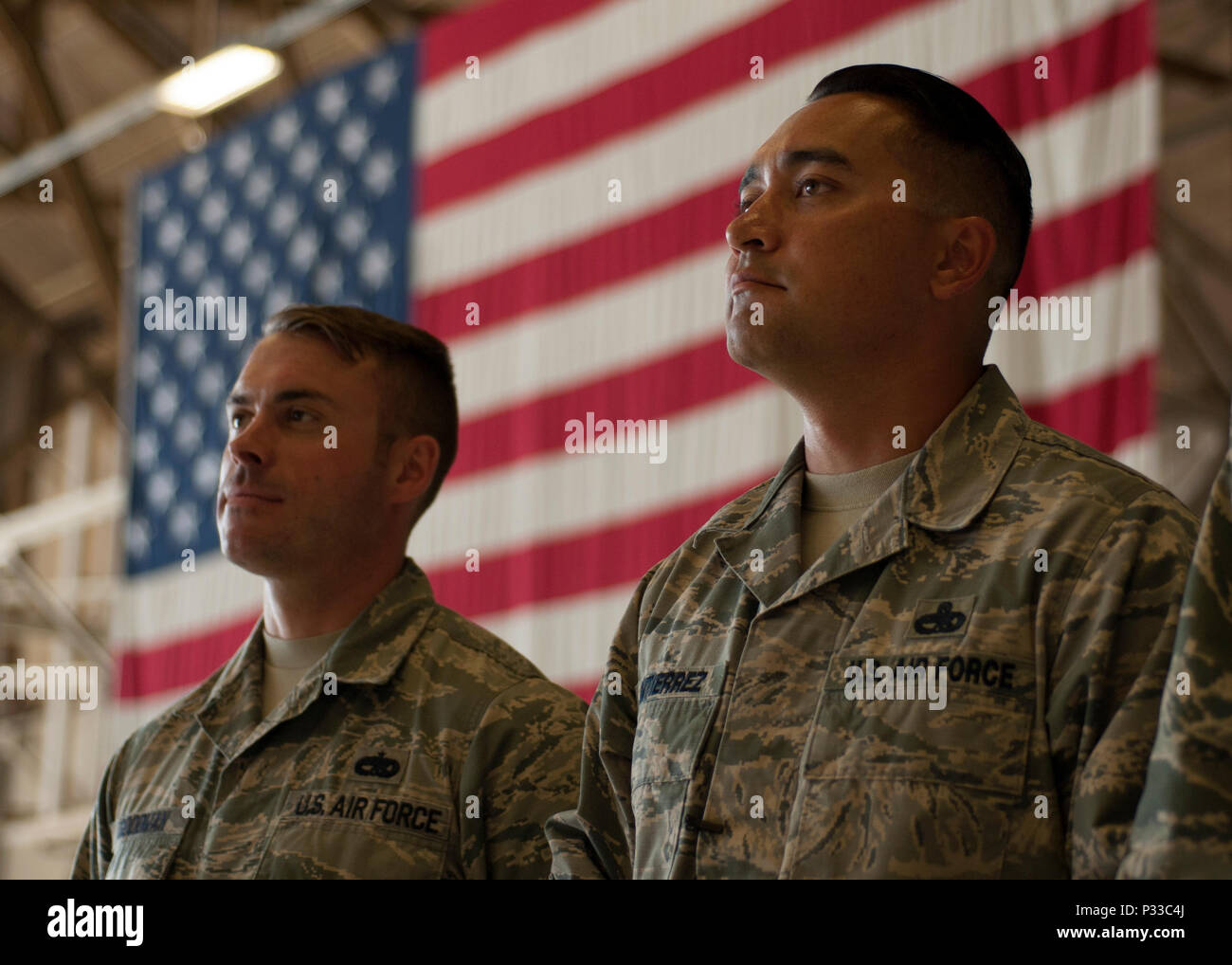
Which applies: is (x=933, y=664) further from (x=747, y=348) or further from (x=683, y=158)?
(x=683, y=158)

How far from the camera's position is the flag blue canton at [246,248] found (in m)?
5.82

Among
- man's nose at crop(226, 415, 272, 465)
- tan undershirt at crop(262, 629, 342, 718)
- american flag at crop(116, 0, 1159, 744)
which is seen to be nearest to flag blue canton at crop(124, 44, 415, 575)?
american flag at crop(116, 0, 1159, 744)

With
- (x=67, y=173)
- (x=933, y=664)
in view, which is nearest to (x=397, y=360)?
(x=933, y=664)

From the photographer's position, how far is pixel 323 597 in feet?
9.07

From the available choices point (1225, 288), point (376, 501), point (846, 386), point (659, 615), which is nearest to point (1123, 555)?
point (846, 386)

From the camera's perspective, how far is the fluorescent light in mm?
5895

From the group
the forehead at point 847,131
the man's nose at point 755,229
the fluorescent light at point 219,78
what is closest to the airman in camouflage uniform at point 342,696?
the man's nose at point 755,229

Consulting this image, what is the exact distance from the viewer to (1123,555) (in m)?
1.63

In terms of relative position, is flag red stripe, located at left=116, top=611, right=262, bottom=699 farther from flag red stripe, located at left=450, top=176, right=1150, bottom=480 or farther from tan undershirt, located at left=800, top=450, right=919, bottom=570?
tan undershirt, located at left=800, top=450, right=919, bottom=570

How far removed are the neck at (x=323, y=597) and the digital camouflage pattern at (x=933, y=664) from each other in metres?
0.87

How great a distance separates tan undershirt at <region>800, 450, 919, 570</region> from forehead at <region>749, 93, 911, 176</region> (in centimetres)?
41

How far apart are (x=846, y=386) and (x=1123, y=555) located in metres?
0.50

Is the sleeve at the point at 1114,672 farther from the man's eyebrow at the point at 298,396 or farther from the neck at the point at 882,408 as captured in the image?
the man's eyebrow at the point at 298,396

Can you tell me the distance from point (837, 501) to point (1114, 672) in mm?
500
